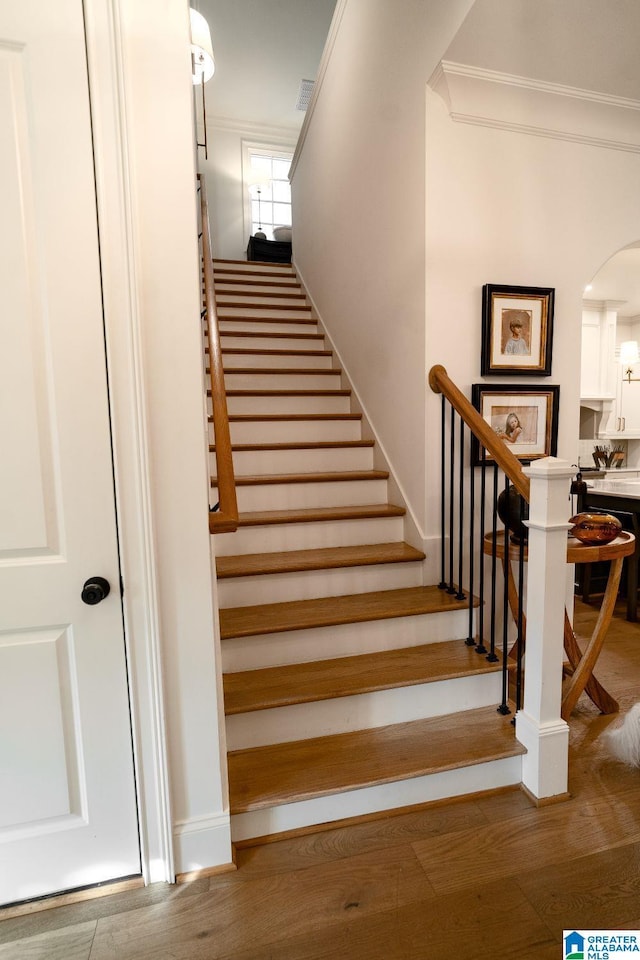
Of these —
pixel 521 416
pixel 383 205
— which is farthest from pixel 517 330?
pixel 383 205

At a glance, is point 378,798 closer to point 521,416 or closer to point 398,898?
point 398,898

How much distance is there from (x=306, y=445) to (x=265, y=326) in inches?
66.8

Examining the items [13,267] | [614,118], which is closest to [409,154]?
[614,118]

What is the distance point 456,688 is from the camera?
1914mm

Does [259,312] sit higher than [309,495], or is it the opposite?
→ [259,312]

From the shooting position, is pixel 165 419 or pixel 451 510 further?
pixel 451 510

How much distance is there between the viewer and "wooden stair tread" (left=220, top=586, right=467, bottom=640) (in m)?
1.95

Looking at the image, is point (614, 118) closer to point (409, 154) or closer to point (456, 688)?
point (409, 154)

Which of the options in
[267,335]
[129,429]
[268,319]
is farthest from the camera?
[268,319]

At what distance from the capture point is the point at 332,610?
2105 millimetres

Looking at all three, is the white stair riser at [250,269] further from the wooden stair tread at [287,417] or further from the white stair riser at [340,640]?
the white stair riser at [340,640]

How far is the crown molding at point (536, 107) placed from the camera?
215 cm

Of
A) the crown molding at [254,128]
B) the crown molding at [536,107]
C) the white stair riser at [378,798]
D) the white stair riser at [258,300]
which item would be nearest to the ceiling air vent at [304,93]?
the crown molding at [254,128]

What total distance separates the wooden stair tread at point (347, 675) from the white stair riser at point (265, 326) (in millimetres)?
2732
